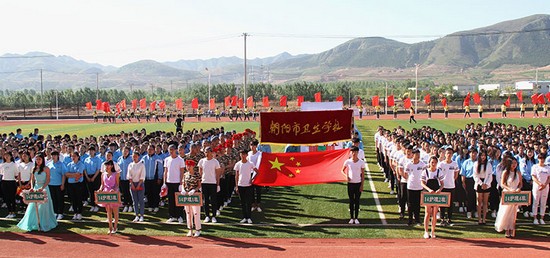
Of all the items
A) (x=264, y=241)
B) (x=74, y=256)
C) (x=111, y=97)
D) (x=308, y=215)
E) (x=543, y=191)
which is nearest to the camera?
(x=74, y=256)

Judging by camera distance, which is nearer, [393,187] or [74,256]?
[74,256]

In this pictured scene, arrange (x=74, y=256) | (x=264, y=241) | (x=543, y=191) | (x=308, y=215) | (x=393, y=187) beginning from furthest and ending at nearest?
(x=393, y=187)
(x=308, y=215)
(x=543, y=191)
(x=264, y=241)
(x=74, y=256)

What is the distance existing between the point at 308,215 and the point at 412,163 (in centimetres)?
305

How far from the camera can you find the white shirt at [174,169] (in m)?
11.6

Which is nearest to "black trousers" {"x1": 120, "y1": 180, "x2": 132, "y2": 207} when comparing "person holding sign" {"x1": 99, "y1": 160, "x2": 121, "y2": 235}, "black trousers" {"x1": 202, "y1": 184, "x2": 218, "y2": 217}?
"person holding sign" {"x1": 99, "y1": 160, "x2": 121, "y2": 235}

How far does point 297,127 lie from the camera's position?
12.3m

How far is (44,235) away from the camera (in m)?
11.1

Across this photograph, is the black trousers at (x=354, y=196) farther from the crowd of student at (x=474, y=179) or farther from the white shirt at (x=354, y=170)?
the crowd of student at (x=474, y=179)

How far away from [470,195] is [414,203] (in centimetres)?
180

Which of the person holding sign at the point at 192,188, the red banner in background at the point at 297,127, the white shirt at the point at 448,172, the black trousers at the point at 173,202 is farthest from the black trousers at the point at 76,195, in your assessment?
the white shirt at the point at 448,172

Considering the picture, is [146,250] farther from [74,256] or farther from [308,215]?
[308,215]

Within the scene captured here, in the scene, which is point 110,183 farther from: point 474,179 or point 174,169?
point 474,179

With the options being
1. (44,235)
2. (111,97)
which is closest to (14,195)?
(44,235)

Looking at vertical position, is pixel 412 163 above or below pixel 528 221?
above
